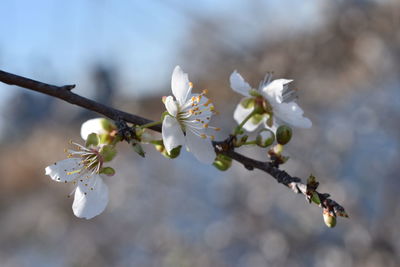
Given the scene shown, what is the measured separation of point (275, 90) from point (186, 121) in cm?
18

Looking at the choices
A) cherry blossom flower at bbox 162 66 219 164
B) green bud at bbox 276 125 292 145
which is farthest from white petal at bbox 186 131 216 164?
green bud at bbox 276 125 292 145

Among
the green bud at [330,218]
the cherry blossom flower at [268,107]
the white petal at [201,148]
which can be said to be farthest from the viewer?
the cherry blossom flower at [268,107]

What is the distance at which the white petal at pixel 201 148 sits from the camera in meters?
0.70

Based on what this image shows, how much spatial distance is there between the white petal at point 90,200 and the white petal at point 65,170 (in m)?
0.03

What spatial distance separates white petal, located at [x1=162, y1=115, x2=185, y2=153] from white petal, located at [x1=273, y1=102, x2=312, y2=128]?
0.22m

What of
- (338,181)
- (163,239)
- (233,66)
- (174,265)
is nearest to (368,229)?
(338,181)

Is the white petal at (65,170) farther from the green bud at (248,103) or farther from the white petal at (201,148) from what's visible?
the green bud at (248,103)

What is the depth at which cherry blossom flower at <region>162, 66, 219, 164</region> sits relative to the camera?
2.26ft

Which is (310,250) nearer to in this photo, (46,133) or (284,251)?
(284,251)

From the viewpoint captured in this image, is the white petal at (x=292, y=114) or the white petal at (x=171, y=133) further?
the white petal at (x=292, y=114)

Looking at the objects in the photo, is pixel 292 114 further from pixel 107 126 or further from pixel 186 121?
pixel 107 126

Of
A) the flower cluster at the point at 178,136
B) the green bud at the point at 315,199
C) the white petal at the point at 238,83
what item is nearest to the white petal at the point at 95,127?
the flower cluster at the point at 178,136

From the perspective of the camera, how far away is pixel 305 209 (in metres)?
2.69

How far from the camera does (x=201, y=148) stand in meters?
0.71
